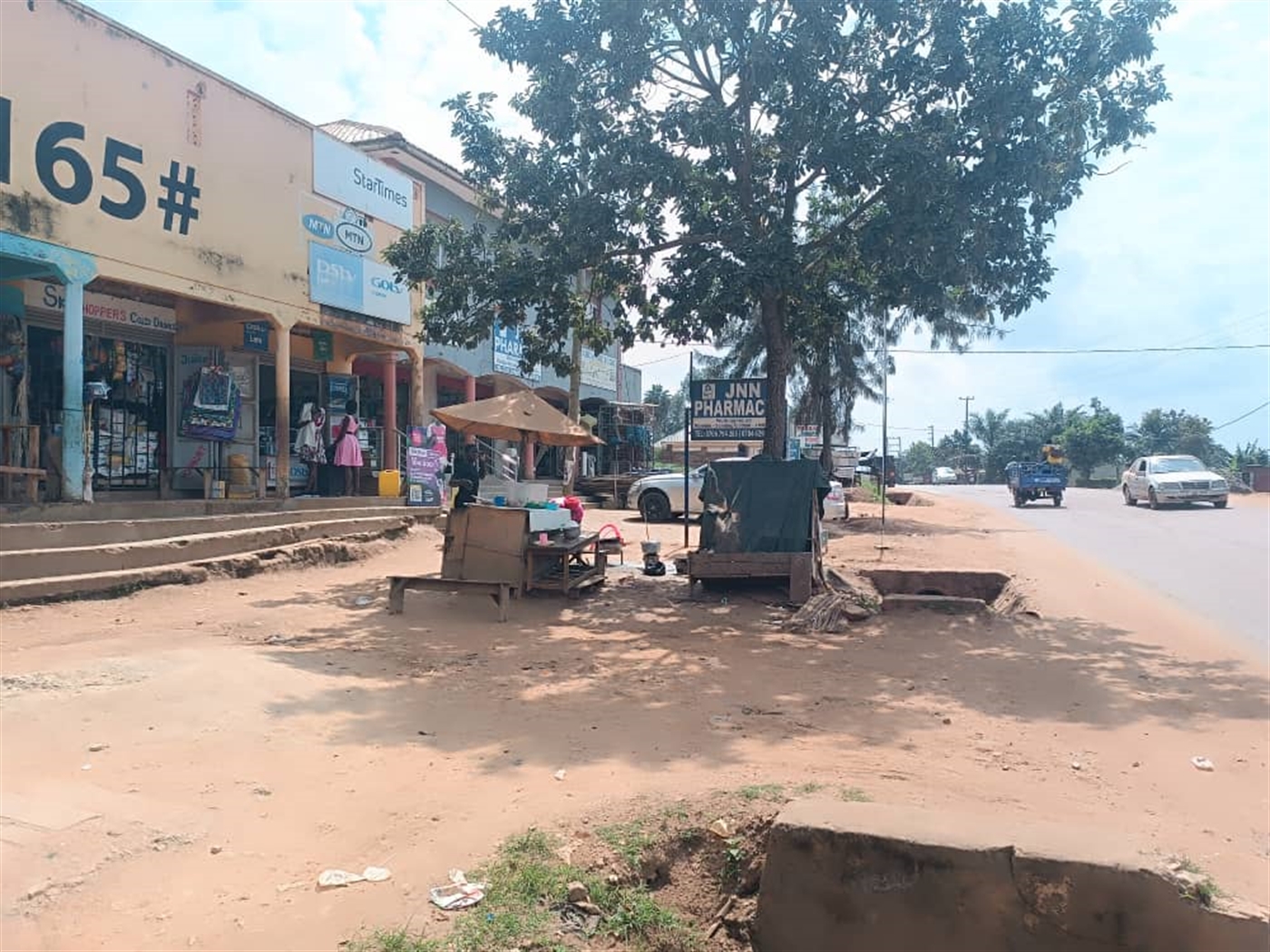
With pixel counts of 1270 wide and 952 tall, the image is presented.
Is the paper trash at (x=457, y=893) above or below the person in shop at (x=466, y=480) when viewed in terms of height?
below

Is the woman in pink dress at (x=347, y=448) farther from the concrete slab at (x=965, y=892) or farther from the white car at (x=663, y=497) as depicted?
the concrete slab at (x=965, y=892)

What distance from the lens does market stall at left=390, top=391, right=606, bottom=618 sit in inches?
395

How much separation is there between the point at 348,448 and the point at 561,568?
7998mm

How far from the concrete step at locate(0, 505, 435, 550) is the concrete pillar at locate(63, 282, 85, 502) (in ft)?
2.82

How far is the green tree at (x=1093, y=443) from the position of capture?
65.1m

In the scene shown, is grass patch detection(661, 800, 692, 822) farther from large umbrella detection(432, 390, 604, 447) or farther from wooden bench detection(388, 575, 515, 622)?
large umbrella detection(432, 390, 604, 447)

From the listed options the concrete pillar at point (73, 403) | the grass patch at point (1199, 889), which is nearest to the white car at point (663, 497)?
the concrete pillar at point (73, 403)

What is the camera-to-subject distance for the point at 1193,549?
15156mm

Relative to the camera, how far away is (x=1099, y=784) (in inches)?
183

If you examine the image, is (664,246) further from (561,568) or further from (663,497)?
(663,497)

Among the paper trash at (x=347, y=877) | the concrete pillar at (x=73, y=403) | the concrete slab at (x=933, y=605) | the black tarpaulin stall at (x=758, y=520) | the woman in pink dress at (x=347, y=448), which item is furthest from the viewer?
the woman in pink dress at (x=347, y=448)

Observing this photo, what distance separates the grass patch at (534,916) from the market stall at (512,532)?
18.7 feet

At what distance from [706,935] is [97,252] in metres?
12.0

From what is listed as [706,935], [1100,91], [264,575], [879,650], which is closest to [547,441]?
[264,575]
